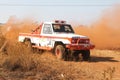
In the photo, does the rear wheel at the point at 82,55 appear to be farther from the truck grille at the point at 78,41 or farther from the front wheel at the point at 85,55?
the truck grille at the point at 78,41

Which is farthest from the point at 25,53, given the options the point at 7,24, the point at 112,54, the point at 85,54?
the point at 7,24

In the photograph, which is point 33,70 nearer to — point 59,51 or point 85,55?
point 59,51

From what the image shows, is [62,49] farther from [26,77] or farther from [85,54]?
[26,77]

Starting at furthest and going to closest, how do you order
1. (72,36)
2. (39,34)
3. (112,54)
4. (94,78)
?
(112,54), (39,34), (72,36), (94,78)

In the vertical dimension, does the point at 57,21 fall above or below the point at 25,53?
above

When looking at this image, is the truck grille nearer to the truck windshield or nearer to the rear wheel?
the rear wheel

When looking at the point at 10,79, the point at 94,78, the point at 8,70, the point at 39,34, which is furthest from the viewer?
the point at 39,34

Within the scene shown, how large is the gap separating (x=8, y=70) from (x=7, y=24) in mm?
22011

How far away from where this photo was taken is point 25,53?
15.8 metres

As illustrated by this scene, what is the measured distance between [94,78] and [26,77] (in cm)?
248

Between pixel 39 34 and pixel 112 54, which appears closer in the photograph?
pixel 39 34

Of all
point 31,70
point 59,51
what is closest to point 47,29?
point 59,51

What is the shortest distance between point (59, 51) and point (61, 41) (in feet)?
1.80

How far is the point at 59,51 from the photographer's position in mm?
20062
